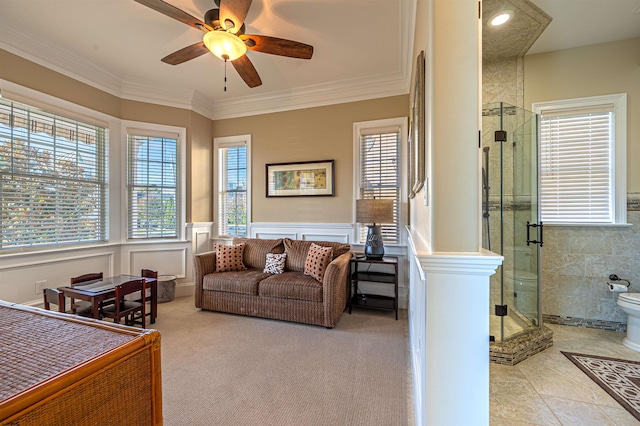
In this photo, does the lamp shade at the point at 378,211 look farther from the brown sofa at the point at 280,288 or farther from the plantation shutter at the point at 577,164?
the plantation shutter at the point at 577,164

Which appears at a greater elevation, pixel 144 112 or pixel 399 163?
pixel 144 112

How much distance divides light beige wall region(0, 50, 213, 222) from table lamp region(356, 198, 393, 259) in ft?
8.36

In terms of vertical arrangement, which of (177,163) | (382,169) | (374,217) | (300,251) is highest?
(177,163)

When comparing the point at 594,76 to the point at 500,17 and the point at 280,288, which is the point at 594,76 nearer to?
the point at 500,17

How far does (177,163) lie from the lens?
4090 millimetres

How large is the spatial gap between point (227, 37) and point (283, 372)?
266cm

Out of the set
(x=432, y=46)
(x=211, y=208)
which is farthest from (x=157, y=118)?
(x=432, y=46)

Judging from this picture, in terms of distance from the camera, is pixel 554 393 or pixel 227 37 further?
pixel 227 37

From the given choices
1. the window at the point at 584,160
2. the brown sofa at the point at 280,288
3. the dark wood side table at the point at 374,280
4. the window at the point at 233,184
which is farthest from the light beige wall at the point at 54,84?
the window at the point at 584,160

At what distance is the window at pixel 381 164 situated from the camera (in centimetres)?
367

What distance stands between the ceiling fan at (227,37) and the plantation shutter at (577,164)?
2819 millimetres

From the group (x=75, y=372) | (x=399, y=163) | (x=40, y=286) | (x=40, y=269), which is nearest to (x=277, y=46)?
(x=399, y=163)

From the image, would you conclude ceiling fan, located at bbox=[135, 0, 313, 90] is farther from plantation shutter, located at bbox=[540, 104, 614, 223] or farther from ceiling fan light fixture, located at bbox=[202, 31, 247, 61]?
plantation shutter, located at bbox=[540, 104, 614, 223]

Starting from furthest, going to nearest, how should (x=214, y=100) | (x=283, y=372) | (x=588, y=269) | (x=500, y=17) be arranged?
1. (x=214, y=100)
2. (x=588, y=269)
3. (x=500, y=17)
4. (x=283, y=372)
